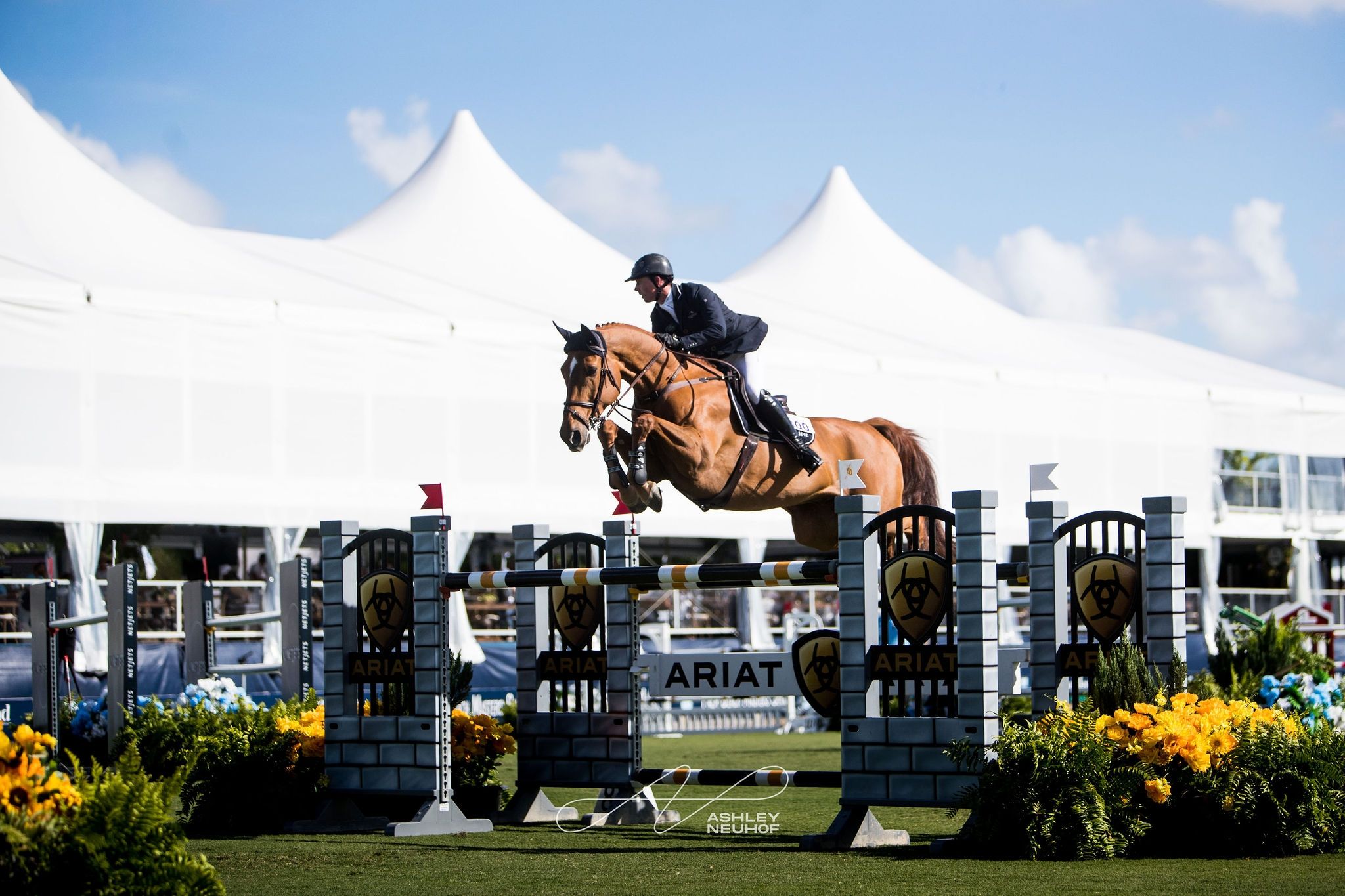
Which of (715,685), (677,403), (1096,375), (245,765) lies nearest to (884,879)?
(715,685)

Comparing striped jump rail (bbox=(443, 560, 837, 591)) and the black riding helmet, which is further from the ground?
the black riding helmet

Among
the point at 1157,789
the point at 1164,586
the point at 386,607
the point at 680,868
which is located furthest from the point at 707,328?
the point at 1157,789

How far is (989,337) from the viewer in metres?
23.4

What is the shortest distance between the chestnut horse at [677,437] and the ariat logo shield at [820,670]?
797mm

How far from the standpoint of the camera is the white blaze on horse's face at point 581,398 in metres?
6.77

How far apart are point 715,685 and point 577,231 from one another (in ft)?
51.4

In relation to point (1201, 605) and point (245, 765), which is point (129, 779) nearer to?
point (245, 765)

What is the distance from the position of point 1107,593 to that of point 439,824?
3.33 m

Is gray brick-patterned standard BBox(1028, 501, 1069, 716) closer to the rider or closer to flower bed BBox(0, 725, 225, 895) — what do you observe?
the rider

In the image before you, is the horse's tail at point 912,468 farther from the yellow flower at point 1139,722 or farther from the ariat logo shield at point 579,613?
the yellow flower at point 1139,722

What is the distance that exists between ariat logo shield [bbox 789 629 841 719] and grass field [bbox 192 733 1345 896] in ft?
2.08

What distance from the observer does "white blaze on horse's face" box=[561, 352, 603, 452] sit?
6.77m

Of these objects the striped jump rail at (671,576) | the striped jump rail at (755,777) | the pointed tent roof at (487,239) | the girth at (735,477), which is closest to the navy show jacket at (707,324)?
the girth at (735,477)

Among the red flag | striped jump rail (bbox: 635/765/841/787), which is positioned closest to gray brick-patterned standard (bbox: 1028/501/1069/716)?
striped jump rail (bbox: 635/765/841/787)
